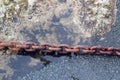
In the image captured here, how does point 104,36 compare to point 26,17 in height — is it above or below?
below

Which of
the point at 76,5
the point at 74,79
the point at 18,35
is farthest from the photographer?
the point at 76,5

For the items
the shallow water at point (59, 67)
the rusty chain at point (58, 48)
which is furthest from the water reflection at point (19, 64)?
the rusty chain at point (58, 48)

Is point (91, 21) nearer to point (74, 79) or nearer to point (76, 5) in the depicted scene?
point (76, 5)

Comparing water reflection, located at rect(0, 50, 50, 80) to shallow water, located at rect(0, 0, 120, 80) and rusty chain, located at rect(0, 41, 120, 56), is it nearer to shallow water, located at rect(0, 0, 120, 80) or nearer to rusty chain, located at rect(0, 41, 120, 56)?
shallow water, located at rect(0, 0, 120, 80)

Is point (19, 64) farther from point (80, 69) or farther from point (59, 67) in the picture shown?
point (80, 69)

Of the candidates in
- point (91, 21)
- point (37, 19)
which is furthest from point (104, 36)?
point (37, 19)

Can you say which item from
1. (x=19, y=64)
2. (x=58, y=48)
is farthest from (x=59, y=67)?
(x=19, y=64)

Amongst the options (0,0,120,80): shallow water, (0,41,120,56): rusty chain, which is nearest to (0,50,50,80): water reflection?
(0,0,120,80): shallow water
